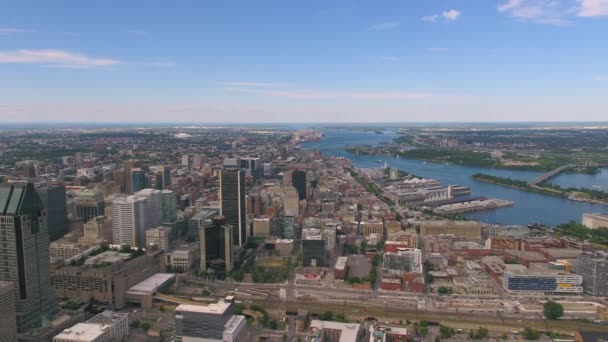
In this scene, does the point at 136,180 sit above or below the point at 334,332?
above

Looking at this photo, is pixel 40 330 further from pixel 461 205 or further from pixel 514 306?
pixel 461 205

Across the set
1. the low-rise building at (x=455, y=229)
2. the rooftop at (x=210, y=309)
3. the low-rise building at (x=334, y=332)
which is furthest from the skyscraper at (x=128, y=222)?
the low-rise building at (x=455, y=229)

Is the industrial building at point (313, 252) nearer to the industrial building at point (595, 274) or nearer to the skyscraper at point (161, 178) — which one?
the industrial building at point (595, 274)

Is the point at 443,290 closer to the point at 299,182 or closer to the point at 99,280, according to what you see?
the point at 99,280

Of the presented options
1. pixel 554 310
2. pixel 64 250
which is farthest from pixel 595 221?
pixel 64 250

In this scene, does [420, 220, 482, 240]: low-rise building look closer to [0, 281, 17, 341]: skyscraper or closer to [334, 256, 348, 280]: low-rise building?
[334, 256, 348, 280]: low-rise building

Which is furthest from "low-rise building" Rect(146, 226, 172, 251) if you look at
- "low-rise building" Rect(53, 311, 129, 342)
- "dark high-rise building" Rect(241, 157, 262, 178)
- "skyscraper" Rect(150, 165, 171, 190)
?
"dark high-rise building" Rect(241, 157, 262, 178)

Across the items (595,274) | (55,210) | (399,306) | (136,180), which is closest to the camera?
(399,306)
